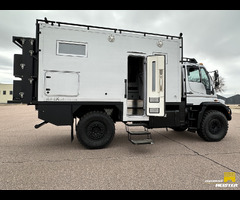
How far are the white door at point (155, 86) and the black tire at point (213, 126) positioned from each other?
186cm

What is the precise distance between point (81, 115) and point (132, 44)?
2.82 meters

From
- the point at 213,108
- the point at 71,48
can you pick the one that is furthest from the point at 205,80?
the point at 71,48

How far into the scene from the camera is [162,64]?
14.5ft

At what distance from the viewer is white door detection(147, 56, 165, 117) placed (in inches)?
176

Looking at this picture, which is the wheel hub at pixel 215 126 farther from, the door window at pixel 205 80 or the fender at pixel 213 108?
the door window at pixel 205 80

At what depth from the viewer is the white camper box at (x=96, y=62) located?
4051 millimetres

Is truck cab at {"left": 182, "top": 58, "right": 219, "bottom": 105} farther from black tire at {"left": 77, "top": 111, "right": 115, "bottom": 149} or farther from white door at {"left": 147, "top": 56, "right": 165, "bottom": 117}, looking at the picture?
black tire at {"left": 77, "top": 111, "right": 115, "bottom": 149}

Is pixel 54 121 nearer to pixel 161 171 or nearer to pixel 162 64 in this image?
pixel 161 171

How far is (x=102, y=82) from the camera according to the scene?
4.39 m

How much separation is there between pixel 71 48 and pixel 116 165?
3394mm

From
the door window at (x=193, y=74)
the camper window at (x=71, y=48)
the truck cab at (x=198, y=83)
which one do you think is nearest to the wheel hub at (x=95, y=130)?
the camper window at (x=71, y=48)

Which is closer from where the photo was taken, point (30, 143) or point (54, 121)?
point (54, 121)

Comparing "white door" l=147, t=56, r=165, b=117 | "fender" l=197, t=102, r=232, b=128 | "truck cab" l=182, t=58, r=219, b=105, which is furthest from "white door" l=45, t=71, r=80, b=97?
"fender" l=197, t=102, r=232, b=128
